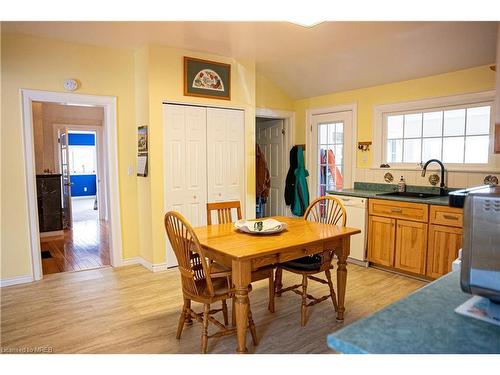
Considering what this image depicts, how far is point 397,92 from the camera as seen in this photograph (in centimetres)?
422

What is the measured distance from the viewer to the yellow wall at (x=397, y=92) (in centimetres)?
360

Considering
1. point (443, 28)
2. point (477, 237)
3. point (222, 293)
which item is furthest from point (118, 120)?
point (477, 237)

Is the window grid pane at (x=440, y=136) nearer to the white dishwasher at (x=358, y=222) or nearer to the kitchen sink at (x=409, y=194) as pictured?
the kitchen sink at (x=409, y=194)

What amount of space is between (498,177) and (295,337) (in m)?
2.60

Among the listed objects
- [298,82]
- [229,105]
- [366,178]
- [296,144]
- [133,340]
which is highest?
[298,82]

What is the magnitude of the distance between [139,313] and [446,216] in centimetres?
288

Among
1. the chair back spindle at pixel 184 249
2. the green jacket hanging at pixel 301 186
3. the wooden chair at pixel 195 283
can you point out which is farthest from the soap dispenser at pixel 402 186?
the chair back spindle at pixel 184 249

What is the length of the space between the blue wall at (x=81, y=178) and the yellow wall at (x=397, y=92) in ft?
28.1

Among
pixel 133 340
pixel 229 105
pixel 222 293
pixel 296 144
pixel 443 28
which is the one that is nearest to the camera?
pixel 222 293

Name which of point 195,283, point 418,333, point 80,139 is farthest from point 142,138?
point 80,139

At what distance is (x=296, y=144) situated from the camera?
18.0 ft

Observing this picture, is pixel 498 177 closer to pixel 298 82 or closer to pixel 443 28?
pixel 443 28

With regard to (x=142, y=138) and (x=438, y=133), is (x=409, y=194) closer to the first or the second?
(x=438, y=133)

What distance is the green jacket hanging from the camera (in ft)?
17.4
